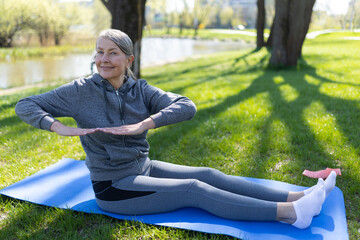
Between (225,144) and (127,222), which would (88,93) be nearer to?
(127,222)

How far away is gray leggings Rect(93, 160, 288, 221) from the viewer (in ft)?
6.62

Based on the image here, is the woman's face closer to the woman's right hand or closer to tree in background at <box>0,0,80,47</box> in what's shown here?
the woman's right hand

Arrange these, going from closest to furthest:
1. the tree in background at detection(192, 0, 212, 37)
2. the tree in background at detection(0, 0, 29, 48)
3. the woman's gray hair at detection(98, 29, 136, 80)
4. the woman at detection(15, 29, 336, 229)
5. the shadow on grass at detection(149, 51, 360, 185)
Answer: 1. the woman at detection(15, 29, 336, 229)
2. the woman's gray hair at detection(98, 29, 136, 80)
3. the shadow on grass at detection(149, 51, 360, 185)
4. the tree in background at detection(0, 0, 29, 48)
5. the tree in background at detection(192, 0, 212, 37)

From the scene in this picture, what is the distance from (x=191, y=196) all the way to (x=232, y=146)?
1.43 metres

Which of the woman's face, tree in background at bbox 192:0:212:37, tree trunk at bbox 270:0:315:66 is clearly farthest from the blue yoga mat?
tree in background at bbox 192:0:212:37

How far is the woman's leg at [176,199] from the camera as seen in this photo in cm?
201

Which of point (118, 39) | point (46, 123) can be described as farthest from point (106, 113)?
point (118, 39)

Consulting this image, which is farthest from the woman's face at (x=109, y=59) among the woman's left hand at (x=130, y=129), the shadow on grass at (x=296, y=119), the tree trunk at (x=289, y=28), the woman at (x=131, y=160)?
the tree trunk at (x=289, y=28)

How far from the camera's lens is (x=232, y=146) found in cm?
342

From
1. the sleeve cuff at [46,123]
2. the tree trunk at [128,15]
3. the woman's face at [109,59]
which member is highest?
the tree trunk at [128,15]

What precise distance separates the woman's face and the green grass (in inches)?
Answer: 39.9

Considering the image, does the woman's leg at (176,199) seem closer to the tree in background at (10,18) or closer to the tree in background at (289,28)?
the tree in background at (289,28)

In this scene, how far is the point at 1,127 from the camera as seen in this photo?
14.1 ft

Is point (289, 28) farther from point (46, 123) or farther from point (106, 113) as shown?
point (46, 123)
